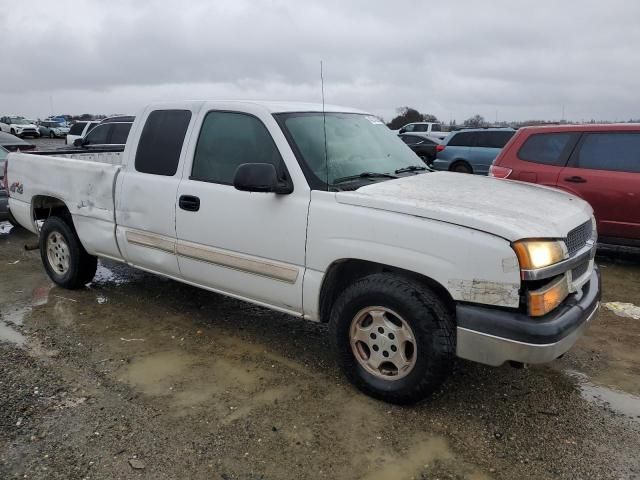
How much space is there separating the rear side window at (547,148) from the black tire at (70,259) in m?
5.32

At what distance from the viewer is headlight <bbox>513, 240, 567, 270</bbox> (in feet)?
8.98

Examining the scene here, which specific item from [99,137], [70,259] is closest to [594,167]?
[70,259]

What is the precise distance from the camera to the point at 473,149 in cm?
1443

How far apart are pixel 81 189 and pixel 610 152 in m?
5.91

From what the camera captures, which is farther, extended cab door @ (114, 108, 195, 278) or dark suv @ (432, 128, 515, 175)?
dark suv @ (432, 128, 515, 175)

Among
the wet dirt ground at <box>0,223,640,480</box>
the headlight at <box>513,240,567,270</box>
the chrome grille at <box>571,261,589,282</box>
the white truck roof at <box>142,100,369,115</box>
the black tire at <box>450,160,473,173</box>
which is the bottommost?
the wet dirt ground at <box>0,223,640,480</box>

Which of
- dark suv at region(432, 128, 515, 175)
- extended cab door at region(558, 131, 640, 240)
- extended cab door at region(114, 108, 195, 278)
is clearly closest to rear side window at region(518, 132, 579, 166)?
extended cab door at region(558, 131, 640, 240)

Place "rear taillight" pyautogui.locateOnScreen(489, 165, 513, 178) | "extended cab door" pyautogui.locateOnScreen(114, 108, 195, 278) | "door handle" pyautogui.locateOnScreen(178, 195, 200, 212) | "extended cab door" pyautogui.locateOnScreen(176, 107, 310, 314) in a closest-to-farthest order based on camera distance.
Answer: "extended cab door" pyautogui.locateOnScreen(176, 107, 310, 314) → "door handle" pyautogui.locateOnScreen(178, 195, 200, 212) → "extended cab door" pyautogui.locateOnScreen(114, 108, 195, 278) → "rear taillight" pyautogui.locateOnScreen(489, 165, 513, 178)

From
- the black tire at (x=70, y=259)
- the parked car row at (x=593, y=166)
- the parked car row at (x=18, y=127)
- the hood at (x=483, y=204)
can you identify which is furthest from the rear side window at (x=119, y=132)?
the parked car row at (x=18, y=127)

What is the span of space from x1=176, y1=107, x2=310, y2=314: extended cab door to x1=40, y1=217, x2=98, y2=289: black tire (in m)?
1.63

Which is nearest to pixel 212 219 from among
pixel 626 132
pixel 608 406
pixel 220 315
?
pixel 220 315

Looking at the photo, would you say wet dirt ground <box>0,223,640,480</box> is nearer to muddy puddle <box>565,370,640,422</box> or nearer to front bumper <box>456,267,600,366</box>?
muddy puddle <box>565,370,640,422</box>

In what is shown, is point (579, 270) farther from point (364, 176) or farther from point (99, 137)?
point (99, 137)

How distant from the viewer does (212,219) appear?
3.93 m
